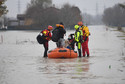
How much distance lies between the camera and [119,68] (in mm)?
14516

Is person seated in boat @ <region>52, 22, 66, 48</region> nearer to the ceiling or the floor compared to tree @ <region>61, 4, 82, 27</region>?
nearer to the floor

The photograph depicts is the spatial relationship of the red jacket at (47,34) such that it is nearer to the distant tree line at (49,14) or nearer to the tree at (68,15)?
the distant tree line at (49,14)

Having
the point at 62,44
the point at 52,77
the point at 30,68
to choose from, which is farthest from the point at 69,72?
the point at 62,44

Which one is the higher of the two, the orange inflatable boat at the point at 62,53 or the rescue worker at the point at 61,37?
the rescue worker at the point at 61,37

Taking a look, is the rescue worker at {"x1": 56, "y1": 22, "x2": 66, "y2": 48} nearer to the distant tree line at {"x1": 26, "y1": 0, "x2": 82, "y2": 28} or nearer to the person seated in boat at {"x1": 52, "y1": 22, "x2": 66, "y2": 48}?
the person seated in boat at {"x1": 52, "y1": 22, "x2": 66, "y2": 48}

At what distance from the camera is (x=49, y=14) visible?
12862 cm

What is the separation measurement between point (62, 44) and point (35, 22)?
365 feet

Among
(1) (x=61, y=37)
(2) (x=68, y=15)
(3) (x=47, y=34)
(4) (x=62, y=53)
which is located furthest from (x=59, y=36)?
(2) (x=68, y=15)

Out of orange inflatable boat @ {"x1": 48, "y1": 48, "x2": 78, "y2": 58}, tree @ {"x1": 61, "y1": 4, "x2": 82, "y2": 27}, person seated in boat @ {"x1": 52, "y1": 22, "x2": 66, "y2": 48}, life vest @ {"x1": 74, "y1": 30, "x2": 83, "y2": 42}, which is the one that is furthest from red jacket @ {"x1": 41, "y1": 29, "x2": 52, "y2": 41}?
tree @ {"x1": 61, "y1": 4, "x2": 82, "y2": 27}

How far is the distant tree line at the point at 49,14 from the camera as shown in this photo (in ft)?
419

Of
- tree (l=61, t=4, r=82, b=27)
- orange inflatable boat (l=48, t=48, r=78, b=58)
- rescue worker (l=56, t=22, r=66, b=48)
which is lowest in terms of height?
orange inflatable boat (l=48, t=48, r=78, b=58)

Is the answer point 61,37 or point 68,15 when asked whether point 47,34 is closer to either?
point 61,37

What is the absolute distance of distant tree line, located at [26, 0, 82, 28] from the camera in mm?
127750

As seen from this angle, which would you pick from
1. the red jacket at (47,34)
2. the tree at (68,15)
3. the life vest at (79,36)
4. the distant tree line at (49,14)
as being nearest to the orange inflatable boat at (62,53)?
the life vest at (79,36)
